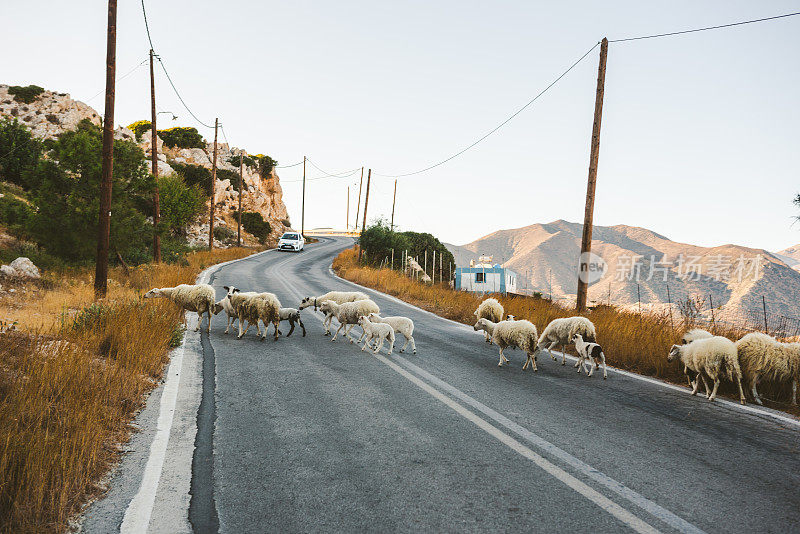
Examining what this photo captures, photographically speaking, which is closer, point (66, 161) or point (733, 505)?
point (733, 505)

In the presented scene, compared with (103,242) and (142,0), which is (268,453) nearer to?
(103,242)

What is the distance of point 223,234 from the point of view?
170 ft

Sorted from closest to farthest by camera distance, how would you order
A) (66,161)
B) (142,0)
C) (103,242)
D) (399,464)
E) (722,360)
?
1. (399,464)
2. (722,360)
3. (103,242)
4. (142,0)
5. (66,161)

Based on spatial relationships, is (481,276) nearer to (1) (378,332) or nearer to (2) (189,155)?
(1) (378,332)

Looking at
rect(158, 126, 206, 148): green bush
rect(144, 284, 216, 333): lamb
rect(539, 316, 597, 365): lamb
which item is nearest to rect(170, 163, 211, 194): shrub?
rect(158, 126, 206, 148): green bush

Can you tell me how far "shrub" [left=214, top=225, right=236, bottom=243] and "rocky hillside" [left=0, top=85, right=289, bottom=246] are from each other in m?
1.16

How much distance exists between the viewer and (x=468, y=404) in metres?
5.46

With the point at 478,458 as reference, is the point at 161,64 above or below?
above

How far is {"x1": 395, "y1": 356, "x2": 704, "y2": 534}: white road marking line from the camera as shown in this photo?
119 inches

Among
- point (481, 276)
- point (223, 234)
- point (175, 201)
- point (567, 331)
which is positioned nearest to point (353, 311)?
point (567, 331)

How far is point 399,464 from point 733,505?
2519 mm

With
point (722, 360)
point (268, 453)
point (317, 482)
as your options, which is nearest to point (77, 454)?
point (268, 453)

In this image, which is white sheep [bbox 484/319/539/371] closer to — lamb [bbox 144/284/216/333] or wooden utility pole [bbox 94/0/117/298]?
lamb [bbox 144/284/216/333]

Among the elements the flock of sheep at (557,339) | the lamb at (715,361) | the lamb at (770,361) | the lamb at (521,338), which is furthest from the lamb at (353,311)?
the lamb at (770,361)
